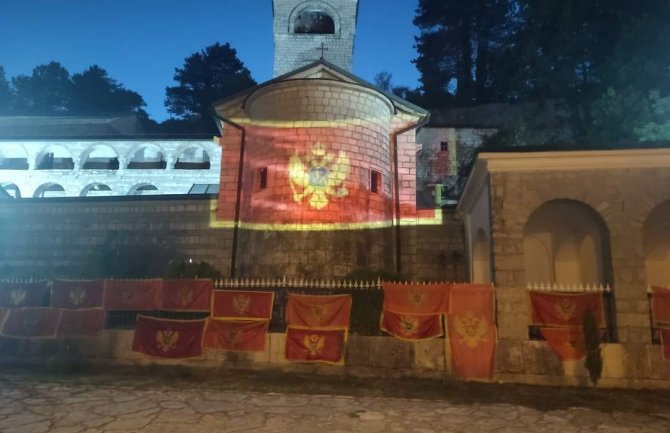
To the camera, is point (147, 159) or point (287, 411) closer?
point (287, 411)

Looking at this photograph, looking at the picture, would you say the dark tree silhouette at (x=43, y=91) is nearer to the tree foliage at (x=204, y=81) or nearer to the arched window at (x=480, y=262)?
the tree foliage at (x=204, y=81)

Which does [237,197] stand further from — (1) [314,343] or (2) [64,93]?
(2) [64,93]

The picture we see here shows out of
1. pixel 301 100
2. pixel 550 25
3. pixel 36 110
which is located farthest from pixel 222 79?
pixel 301 100

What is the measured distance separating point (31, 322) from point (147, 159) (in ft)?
68.8

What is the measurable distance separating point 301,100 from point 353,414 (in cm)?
1021

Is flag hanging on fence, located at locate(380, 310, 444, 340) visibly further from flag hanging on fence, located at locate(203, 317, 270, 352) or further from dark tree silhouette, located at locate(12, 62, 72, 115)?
dark tree silhouette, located at locate(12, 62, 72, 115)

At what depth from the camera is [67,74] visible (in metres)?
47.1

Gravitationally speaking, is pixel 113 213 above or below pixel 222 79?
below

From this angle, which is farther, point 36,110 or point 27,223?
point 36,110

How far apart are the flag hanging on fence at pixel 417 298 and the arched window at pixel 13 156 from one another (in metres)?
27.6

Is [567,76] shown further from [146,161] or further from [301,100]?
[146,161]

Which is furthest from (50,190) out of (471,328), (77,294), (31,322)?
(471,328)

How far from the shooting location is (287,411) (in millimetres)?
5695

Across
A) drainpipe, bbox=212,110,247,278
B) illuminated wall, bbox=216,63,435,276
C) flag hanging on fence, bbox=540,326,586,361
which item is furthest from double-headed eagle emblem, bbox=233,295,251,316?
drainpipe, bbox=212,110,247,278
